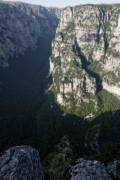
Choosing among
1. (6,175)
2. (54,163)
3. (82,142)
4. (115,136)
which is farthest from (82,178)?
(115,136)

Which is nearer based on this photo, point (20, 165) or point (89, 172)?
point (89, 172)

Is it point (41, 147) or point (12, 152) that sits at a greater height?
point (12, 152)

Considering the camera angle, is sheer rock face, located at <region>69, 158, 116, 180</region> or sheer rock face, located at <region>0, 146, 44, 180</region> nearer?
sheer rock face, located at <region>69, 158, 116, 180</region>

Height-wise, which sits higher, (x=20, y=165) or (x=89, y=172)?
(x=89, y=172)

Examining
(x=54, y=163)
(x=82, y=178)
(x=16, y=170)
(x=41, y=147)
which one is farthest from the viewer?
(x=41, y=147)

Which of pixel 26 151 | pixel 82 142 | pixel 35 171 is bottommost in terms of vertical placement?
pixel 82 142

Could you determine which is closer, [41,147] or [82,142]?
[41,147]

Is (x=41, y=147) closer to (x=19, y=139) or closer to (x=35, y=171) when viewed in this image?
(x=19, y=139)

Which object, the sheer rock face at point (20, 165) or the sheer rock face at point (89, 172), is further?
the sheer rock face at point (20, 165)
